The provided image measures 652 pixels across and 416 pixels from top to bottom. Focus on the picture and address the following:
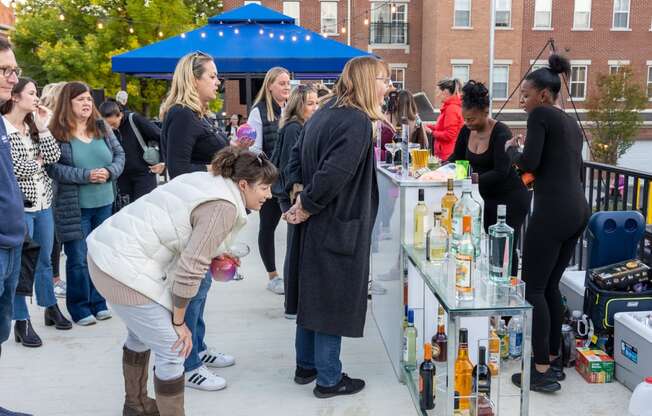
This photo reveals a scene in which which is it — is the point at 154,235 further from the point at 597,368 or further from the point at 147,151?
the point at 147,151

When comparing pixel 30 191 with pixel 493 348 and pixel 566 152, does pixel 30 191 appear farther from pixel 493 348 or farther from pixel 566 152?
pixel 566 152

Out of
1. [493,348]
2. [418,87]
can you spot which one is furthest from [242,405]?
[418,87]

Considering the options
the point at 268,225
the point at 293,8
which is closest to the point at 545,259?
the point at 268,225

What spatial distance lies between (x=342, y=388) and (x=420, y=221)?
1.02 metres

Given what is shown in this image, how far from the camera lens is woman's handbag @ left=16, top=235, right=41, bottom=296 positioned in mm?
3244

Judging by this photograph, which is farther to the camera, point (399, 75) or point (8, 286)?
point (399, 75)

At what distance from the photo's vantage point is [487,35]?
89.6ft

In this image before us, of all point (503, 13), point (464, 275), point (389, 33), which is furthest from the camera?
point (389, 33)

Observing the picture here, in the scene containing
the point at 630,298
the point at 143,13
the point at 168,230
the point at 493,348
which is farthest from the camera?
the point at 143,13

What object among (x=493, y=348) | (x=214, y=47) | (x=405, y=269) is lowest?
(x=493, y=348)

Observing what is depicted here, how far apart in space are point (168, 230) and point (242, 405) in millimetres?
1321

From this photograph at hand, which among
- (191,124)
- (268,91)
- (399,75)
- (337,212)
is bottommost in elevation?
(337,212)

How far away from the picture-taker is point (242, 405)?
11.0 ft

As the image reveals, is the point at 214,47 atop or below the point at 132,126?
atop
